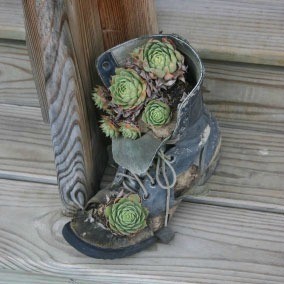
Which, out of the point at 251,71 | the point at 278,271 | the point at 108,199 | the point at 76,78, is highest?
the point at 76,78

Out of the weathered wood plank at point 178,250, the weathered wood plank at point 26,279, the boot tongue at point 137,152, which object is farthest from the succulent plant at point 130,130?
the weathered wood plank at point 26,279

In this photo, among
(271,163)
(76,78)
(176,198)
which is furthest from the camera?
(271,163)

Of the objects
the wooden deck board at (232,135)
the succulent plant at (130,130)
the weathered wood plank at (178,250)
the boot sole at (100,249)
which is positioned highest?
the succulent plant at (130,130)

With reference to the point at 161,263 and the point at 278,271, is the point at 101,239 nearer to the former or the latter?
the point at 161,263

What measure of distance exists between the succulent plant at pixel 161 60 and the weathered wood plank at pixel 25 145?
1.29 feet

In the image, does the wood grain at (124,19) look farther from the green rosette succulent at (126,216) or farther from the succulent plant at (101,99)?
the green rosette succulent at (126,216)

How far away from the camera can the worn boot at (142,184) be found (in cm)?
100

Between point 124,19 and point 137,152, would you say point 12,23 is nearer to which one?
point 124,19

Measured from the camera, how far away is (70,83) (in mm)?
967

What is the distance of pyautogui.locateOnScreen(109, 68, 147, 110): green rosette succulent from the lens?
0.94 meters

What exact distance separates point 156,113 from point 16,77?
538 mm

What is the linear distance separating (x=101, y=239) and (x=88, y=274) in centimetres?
8

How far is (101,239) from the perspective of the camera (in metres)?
1.03

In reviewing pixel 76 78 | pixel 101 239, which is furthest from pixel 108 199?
pixel 76 78
